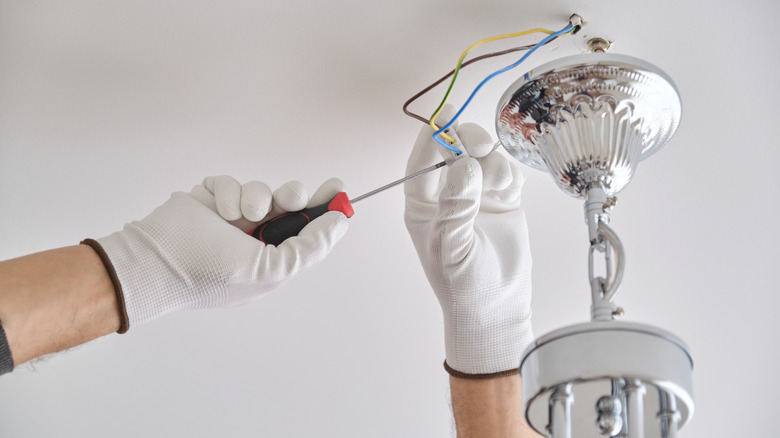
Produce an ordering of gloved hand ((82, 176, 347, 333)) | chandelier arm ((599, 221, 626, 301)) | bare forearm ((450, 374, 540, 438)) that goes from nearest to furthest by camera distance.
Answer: chandelier arm ((599, 221, 626, 301)) → gloved hand ((82, 176, 347, 333)) → bare forearm ((450, 374, 540, 438))

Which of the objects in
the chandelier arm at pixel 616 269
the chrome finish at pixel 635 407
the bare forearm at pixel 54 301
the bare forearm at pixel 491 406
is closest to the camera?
the chrome finish at pixel 635 407

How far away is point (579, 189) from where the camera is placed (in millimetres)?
982

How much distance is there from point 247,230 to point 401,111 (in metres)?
0.31

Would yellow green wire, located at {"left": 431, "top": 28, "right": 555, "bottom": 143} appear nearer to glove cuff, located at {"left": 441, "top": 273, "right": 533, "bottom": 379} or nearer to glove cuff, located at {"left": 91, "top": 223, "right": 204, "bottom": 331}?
glove cuff, located at {"left": 441, "top": 273, "right": 533, "bottom": 379}

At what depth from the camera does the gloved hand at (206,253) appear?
41.3 inches

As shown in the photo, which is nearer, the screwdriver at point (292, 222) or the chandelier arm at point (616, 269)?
the chandelier arm at point (616, 269)

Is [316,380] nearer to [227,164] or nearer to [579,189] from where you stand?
[227,164]

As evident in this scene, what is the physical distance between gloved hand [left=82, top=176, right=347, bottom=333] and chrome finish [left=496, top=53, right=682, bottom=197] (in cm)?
34

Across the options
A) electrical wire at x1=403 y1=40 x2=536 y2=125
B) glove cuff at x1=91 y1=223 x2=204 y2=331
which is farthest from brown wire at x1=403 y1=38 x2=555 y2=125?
glove cuff at x1=91 y1=223 x2=204 y2=331

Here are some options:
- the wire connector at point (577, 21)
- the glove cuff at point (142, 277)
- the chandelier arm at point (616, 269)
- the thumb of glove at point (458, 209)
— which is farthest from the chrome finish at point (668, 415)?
the glove cuff at point (142, 277)

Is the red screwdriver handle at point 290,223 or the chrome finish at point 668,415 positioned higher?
the red screwdriver handle at point 290,223

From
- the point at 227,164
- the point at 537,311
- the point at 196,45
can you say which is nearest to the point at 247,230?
the point at 227,164

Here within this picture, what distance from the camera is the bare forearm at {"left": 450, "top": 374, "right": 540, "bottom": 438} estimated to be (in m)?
1.29

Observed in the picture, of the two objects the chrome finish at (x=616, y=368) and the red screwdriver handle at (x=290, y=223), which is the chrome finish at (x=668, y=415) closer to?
the chrome finish at (x=616, y=368)
